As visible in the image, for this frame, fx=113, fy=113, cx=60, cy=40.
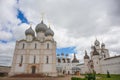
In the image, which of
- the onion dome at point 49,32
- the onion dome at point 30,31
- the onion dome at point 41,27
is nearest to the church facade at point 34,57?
the onion dome at point 30,31

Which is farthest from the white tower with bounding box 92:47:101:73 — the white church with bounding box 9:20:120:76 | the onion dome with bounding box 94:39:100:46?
the onion dome with bounding box 94:39:100:46

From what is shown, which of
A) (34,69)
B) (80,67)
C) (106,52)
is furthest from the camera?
(80,67)

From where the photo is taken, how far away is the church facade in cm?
3241

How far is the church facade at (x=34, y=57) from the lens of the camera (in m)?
32.4

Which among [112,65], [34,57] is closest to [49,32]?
[34,57]

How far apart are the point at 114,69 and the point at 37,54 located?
26.5 m

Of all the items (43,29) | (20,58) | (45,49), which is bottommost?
(20,58)

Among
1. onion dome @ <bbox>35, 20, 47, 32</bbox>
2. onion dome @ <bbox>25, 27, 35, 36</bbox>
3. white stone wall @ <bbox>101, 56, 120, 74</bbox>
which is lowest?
white stone wall @ <bbox>101, 56, 120, 74</bbox>

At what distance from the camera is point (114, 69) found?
128ft

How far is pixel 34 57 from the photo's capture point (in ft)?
111

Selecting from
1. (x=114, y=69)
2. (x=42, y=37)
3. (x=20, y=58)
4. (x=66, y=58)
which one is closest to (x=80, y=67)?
(x=66, y=58)

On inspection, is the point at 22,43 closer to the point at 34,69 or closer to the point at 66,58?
the point at 34,69

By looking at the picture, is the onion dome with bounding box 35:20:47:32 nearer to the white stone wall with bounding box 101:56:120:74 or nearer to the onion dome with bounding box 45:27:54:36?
the onion dome with bounding box 45:27:54:36

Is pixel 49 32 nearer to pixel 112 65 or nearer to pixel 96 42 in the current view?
pixel 112 65
